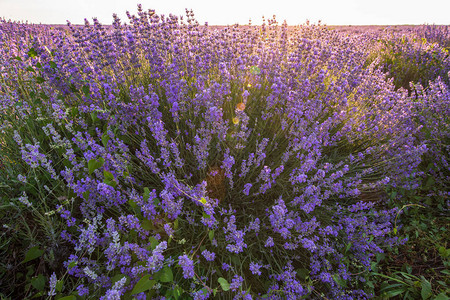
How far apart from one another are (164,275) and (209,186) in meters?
0.98

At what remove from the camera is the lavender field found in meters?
1.54

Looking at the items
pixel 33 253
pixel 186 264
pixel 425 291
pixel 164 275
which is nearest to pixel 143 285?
pixel 164 275

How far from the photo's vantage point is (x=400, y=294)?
1865 mm

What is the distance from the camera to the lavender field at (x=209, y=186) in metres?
1.54

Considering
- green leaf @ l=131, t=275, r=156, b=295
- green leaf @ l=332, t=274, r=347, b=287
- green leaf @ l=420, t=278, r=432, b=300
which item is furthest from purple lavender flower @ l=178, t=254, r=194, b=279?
green leaf @ l=420, t=278, r=432, b=300

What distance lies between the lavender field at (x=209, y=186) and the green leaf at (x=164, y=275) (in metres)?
0.01

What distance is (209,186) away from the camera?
2125mm

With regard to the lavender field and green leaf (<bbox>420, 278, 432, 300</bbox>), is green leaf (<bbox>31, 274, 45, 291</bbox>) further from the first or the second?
green leaf (<bbox>420, 278, 432, 300</bbox>)

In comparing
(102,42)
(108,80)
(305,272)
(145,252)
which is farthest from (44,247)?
(102,42)

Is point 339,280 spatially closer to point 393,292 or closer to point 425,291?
point 393,292

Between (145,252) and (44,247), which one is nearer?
(145,252)

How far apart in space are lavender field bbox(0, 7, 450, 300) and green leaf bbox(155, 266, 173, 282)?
14 millimetres

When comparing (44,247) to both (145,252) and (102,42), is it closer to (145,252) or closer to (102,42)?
(145,252)

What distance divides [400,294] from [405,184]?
1.10m
